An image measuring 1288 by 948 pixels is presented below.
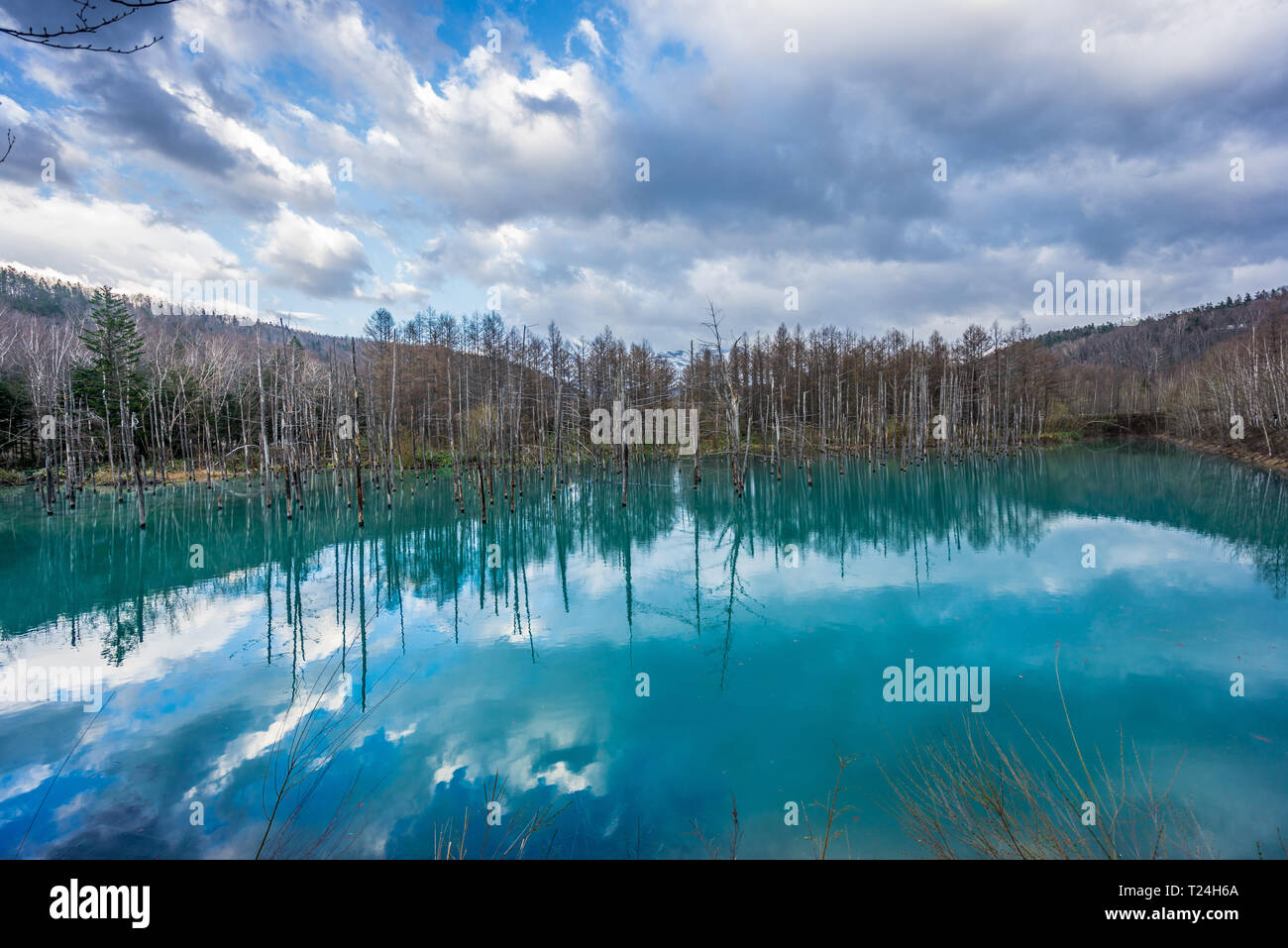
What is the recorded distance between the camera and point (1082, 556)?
1430 cm

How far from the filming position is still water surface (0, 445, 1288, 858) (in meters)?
5.37

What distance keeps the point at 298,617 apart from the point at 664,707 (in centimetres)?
841

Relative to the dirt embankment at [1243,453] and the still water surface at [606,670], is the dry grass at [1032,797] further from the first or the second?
the dirt embankment at [1243,453]

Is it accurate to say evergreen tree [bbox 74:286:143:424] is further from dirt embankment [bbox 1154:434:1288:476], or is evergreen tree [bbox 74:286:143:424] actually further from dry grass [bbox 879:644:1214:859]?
dirt embankment [bbox 1154:434:1288:476]

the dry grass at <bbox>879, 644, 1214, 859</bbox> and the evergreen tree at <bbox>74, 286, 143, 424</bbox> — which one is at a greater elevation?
the evergreen tree at <bbox>74, 286, 143, 424</bbox>

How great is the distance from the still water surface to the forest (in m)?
6.81

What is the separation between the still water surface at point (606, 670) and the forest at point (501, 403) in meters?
6.81

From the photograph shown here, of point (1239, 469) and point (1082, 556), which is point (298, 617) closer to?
point (1082, 556)

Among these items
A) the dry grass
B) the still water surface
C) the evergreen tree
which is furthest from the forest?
the dry grass

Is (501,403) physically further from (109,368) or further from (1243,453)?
(1243,453)

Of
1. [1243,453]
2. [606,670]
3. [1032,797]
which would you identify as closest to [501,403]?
[606,670]

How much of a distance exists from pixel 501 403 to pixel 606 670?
1863 cm

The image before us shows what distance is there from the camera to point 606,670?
8.70 meters
